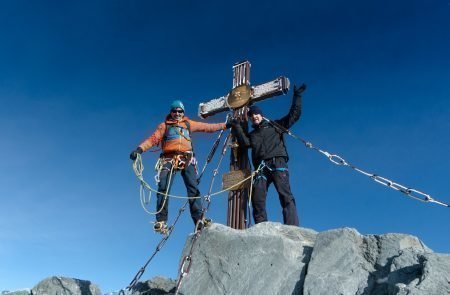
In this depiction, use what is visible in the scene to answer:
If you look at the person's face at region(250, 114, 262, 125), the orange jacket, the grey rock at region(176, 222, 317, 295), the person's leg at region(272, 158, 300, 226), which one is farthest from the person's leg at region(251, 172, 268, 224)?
the orange jacket

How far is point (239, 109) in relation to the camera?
37.2 ft

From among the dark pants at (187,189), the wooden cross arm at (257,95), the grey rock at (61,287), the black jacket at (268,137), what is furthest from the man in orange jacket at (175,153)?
A: the grey rock at (61,287)

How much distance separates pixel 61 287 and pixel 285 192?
17.0 ft

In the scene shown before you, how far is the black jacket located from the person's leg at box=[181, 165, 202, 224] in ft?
4.55

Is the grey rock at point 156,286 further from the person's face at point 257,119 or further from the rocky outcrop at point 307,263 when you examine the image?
the person's face at point 257,119

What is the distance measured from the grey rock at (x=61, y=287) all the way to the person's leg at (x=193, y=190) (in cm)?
306

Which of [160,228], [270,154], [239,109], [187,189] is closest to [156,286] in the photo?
[160,228]

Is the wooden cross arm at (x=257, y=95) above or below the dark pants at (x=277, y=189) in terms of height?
above

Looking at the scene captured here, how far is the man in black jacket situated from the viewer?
935cm

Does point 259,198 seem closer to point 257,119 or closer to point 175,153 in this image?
point 257,119

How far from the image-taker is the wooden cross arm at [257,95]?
10.7m

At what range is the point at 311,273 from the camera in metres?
5.72

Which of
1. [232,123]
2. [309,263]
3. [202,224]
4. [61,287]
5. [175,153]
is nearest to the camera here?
[309,263]

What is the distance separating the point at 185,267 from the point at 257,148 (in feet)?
11.0
